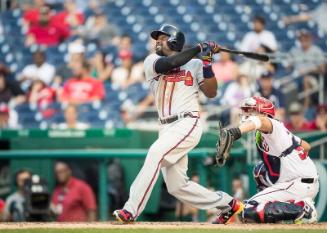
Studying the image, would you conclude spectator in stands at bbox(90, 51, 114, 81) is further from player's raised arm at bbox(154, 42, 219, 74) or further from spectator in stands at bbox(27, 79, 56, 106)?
player's raised arm at bbox(154, 42, 219, 74)

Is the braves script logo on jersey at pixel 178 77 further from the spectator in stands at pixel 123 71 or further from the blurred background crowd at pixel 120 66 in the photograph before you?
the spectator in stands at pixel 123 71

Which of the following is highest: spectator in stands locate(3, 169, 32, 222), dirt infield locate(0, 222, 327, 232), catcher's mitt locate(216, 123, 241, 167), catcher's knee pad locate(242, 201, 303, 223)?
catcher's mitt locate(216, 123, 241, 167)

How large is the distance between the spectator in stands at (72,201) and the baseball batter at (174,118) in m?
3.22

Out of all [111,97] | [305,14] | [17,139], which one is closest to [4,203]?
[17,139]

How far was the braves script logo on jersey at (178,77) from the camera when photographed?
304 inches

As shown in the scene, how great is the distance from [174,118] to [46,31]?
8.58m

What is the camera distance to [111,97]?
46.8 feet

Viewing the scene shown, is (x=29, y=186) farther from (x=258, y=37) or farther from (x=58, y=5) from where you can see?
(x=58, y=5)

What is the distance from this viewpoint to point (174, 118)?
25.3ft

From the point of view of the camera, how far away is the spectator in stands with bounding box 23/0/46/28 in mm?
15984

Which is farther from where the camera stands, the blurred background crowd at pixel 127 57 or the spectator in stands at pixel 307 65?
the blurred background crowd at pixel 127 57

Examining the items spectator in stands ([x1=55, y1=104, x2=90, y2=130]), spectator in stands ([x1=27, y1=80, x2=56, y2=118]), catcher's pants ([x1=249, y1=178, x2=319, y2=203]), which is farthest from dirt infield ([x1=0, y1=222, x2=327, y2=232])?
spectator in stands ([x1=27, y1=80, x2=56, y2=118])

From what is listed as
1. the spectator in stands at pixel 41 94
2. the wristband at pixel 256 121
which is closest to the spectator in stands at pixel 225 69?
the spectator in stands at pixel 41 94

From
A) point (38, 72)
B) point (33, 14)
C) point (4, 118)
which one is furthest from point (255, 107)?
point (33, 14)
